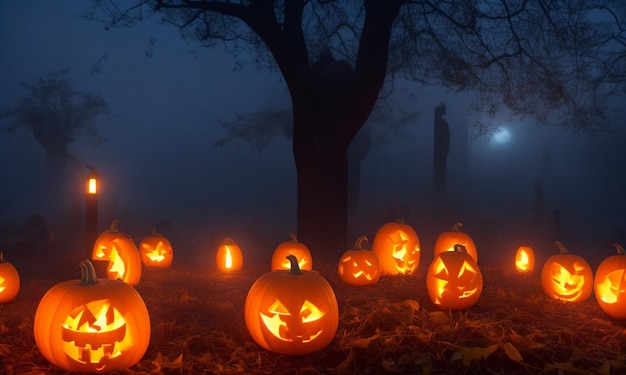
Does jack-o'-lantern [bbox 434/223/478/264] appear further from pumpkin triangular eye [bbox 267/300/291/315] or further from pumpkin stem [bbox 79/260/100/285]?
pumpkin stem [bbox 79/260/100/285]

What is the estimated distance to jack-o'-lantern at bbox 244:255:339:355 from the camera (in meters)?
3.54

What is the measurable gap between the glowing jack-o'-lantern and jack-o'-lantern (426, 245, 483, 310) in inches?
46.8

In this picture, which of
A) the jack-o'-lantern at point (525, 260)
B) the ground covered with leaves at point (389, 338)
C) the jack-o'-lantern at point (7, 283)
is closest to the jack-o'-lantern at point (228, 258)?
the ground covered with leaves at point (389, 338)

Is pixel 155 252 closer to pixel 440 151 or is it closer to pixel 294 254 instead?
pixel 294 254

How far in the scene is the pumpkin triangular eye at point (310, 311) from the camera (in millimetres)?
3596

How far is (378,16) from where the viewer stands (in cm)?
844

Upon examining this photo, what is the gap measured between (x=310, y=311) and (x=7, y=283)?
12.3ft

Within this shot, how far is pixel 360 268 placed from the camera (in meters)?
6.00

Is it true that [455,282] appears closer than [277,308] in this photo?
No

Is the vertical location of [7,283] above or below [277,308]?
below

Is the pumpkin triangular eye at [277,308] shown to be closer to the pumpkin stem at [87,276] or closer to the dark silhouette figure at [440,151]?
the pumpkin stem at [87,276]

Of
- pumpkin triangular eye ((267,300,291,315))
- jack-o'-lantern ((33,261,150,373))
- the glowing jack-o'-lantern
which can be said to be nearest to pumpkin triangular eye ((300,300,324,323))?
pumpkin triangular eye ((267,300,291,315))

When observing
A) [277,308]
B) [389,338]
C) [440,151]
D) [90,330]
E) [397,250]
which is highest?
[440,151]

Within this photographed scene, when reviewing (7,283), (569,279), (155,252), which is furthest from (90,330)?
→ (569,279)
